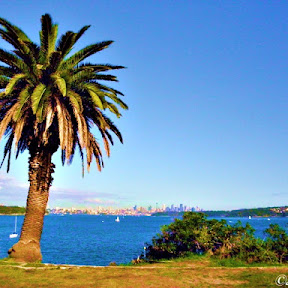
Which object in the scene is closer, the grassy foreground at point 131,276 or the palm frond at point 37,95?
the grassy foreground at point 131,276

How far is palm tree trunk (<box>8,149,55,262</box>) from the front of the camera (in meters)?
16.4

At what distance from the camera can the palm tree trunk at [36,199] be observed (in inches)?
647

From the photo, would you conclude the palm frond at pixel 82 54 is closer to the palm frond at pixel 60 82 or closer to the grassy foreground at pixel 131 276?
the palm frond at pixel 60 82

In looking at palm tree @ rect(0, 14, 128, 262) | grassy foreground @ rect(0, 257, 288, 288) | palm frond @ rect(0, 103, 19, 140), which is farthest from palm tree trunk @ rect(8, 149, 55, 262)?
palm frond @ rect(0, 103, 19, 140)

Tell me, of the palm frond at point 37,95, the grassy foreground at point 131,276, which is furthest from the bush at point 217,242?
the palm frond at point 37,95

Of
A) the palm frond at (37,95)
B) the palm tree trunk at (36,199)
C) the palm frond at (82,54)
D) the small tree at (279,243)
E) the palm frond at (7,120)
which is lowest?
the small tree at (279,243)

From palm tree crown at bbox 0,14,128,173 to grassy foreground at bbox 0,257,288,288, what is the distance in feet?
17.9

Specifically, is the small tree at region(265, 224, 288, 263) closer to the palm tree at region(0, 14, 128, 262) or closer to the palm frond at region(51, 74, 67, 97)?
the palm tree at region(0, 14, 128, 262)

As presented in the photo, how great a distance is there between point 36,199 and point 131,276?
748cm

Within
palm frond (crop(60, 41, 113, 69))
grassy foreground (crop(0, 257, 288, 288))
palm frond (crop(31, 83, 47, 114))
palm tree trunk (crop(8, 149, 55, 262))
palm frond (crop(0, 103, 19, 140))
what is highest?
palm frond (crop(60, 41, 113, 69))

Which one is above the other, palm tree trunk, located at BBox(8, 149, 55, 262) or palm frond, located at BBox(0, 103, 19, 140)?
palm frond, located at BBox(0, 103, 19, 140)

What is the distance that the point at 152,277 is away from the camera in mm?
11930

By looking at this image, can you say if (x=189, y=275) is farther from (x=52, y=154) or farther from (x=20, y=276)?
(x=52, y=154)

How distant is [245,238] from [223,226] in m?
1.54
